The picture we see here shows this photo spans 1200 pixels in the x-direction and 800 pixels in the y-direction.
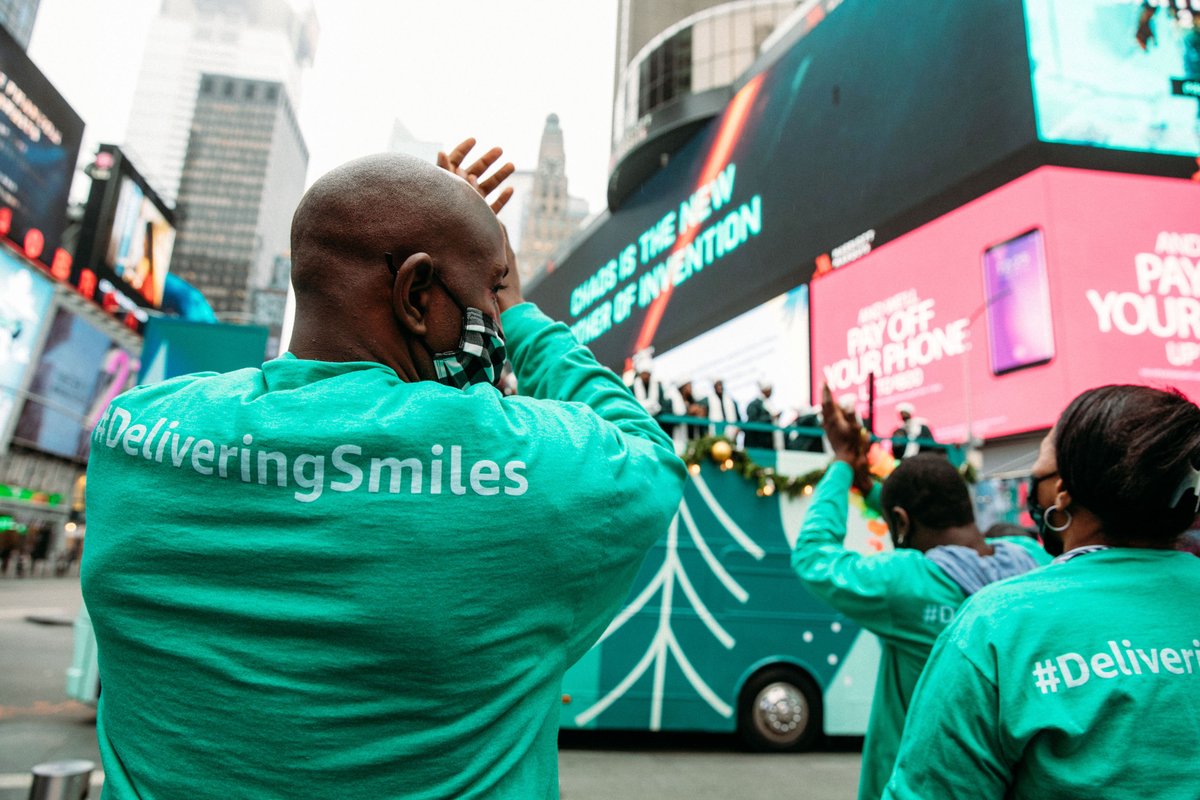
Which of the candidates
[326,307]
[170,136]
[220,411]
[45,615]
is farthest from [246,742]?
[170,136]

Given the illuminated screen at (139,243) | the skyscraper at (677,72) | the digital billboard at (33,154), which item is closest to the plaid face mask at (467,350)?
the skyscraper at (677,72)

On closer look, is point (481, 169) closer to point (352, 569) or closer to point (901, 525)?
point (352, 569)

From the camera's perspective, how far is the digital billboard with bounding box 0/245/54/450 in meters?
28.9

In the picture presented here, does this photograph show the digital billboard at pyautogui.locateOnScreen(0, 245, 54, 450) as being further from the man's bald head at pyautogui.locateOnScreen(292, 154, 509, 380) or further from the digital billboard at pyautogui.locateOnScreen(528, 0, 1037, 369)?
the man's bald head at pyautogui.locateOnScreen(292, 154, 509, 380)

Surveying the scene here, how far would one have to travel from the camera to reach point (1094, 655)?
132 cm

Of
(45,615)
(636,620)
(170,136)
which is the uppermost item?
(170,136)

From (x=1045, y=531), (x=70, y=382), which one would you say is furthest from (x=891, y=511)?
(x=70, y=382)

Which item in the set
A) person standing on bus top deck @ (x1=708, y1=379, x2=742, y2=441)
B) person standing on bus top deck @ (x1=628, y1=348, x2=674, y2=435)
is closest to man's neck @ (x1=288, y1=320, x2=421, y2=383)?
person standing on bus top deck @ (x1=708, y1=379, x2=742, y2=441)

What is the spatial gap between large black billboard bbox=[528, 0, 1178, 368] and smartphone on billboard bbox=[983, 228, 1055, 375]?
139cm

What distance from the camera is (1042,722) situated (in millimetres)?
1284

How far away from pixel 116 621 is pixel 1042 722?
1.39m

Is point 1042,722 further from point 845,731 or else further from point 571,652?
point 845,731

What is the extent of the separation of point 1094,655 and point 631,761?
6448mm

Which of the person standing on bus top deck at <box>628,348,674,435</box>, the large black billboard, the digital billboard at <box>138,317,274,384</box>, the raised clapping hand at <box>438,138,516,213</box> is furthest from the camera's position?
the large black billboard
